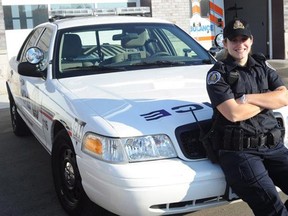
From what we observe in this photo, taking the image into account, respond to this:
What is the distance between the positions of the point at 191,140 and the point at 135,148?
15.1 inches

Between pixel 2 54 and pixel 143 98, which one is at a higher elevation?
pixel 143 98

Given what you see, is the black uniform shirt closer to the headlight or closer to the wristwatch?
the wristwatch

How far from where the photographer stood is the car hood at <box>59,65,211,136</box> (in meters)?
2.94

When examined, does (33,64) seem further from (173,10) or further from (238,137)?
(173,10)

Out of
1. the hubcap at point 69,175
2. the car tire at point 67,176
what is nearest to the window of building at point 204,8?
the car tire at point 67,176

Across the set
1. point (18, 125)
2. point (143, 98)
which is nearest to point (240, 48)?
point (143, 98)

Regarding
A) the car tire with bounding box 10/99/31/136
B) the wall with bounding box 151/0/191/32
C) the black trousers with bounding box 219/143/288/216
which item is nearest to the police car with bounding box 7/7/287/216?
the black trousers with bounding box 219/143/288/216

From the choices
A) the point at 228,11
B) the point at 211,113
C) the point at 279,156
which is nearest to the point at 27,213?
the point at 211,113

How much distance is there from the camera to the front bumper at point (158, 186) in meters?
2.71

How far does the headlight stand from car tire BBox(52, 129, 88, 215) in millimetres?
484

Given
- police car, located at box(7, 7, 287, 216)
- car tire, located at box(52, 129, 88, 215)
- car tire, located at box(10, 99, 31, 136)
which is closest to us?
police car, located at box(7, 7, 287, 216)

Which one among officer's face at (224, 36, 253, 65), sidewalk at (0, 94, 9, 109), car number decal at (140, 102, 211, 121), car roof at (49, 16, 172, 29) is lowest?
sidewalk at (0, 94, 9, 109)

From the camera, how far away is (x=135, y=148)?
2.84 m

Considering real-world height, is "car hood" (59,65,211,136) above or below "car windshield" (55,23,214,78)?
below
